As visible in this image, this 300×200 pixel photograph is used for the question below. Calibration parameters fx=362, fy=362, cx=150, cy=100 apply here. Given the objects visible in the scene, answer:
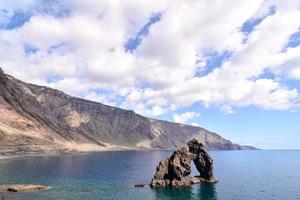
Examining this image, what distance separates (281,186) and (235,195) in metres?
29.0

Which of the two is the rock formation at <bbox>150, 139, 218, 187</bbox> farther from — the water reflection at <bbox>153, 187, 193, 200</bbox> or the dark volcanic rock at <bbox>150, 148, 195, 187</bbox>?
the water reflection at <bbox>153, 187, 193, 200</bbox>

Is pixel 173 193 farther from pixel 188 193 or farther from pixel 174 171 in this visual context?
pixel 174 171

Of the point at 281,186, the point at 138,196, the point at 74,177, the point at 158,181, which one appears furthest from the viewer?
the point at 74,177

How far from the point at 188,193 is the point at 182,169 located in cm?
1459

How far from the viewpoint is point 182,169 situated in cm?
11588

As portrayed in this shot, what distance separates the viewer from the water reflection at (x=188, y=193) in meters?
96.4

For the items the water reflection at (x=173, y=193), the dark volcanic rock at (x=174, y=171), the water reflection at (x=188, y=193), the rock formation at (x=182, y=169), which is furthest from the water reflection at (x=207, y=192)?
the dark volcanic rock at (x=174, y=171)

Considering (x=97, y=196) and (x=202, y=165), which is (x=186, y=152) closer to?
(x=202, y=165)

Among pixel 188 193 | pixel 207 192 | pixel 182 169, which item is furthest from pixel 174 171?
pixel 207 192

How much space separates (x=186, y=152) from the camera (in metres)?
122

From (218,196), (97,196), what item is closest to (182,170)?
(218,196)

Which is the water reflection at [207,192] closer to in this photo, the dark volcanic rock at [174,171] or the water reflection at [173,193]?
the water reflection at [173,193]

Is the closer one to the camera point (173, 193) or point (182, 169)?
point (173, 193)

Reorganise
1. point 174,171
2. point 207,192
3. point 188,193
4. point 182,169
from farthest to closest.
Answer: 1. point 182,169
2. point 174,171
3. point 207,192
4. point 188,193
